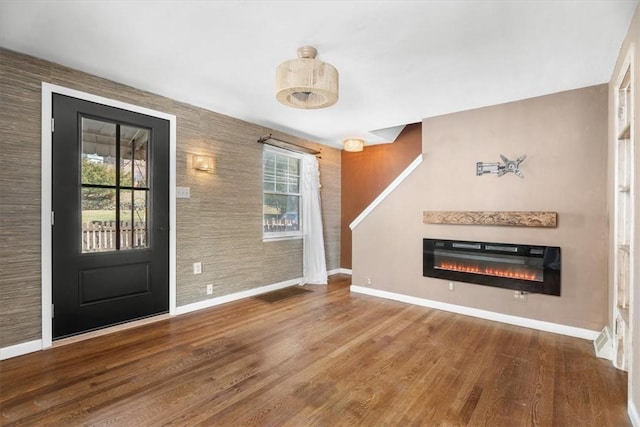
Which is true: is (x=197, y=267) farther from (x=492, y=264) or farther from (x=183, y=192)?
(x=492, y=264)

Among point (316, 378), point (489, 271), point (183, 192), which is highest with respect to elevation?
point (183, 192)

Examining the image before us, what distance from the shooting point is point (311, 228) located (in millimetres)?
5191

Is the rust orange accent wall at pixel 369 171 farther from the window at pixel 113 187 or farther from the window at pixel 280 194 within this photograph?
the window at pixel 113 187

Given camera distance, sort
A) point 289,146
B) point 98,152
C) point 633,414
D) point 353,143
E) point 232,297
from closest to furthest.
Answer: point 633,414 → point 98,152 → point 232,297 → point 289,146 → point 353,143

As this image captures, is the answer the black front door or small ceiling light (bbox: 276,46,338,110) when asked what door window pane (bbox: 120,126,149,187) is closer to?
the black front door

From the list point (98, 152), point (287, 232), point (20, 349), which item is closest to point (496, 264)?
point (287, 232)

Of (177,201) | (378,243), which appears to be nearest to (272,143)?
(177,201)

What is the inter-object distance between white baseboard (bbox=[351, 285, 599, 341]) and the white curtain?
866 millimetres

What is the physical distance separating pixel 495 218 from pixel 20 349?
4.61 meters

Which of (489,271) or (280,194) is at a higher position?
(280,194)

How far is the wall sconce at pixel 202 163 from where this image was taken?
3.68 meters

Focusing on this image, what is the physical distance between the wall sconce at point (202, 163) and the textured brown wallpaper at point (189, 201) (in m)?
0.08

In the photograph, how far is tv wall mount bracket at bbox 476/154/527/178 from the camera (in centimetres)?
341

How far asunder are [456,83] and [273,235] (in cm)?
314
